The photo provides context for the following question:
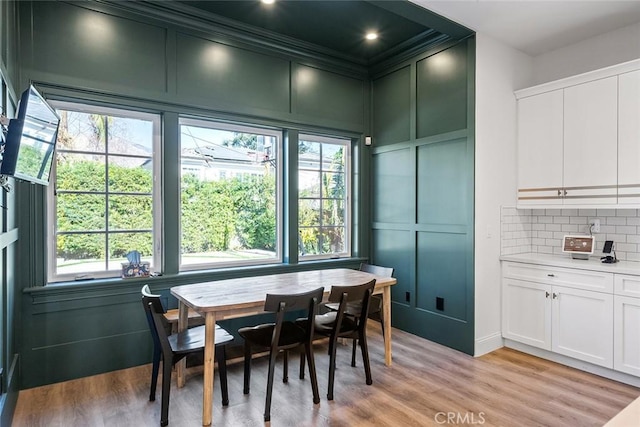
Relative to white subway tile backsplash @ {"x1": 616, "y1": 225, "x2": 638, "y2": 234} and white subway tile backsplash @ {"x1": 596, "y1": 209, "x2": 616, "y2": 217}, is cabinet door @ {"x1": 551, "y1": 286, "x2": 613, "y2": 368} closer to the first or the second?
white subway tile backsplash @ {"x1": 616, "y1": 225, "x2": 638, "y2": 234}

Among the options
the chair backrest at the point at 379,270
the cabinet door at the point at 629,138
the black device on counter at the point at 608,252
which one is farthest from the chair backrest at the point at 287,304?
the cabinet door at the point at 629,138

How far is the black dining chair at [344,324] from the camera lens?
262 cm

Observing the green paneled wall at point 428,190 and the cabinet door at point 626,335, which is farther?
the green paneled wall at point 428,190

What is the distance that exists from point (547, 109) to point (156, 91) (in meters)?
3.61

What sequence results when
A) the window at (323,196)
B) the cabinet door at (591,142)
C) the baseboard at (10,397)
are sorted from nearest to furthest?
the baseboard at (10,397) < the cabinet door at (591,142) < the window at (323,196)

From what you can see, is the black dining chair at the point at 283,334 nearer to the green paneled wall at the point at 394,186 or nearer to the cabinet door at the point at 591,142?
the green paneled wall at the point at 394,186

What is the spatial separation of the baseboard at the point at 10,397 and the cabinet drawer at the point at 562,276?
393cm

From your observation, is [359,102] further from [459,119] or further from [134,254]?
[134,254]

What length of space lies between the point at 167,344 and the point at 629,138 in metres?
3.82

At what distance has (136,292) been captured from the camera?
10.5 feet

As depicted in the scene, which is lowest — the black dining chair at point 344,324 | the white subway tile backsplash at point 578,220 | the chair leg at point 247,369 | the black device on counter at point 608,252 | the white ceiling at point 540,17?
the chair leg at point 247,369

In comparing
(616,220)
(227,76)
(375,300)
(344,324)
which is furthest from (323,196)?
(616,220)

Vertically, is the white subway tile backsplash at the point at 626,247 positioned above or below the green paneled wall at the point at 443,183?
below

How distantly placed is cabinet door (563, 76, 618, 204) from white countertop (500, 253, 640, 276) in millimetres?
530
